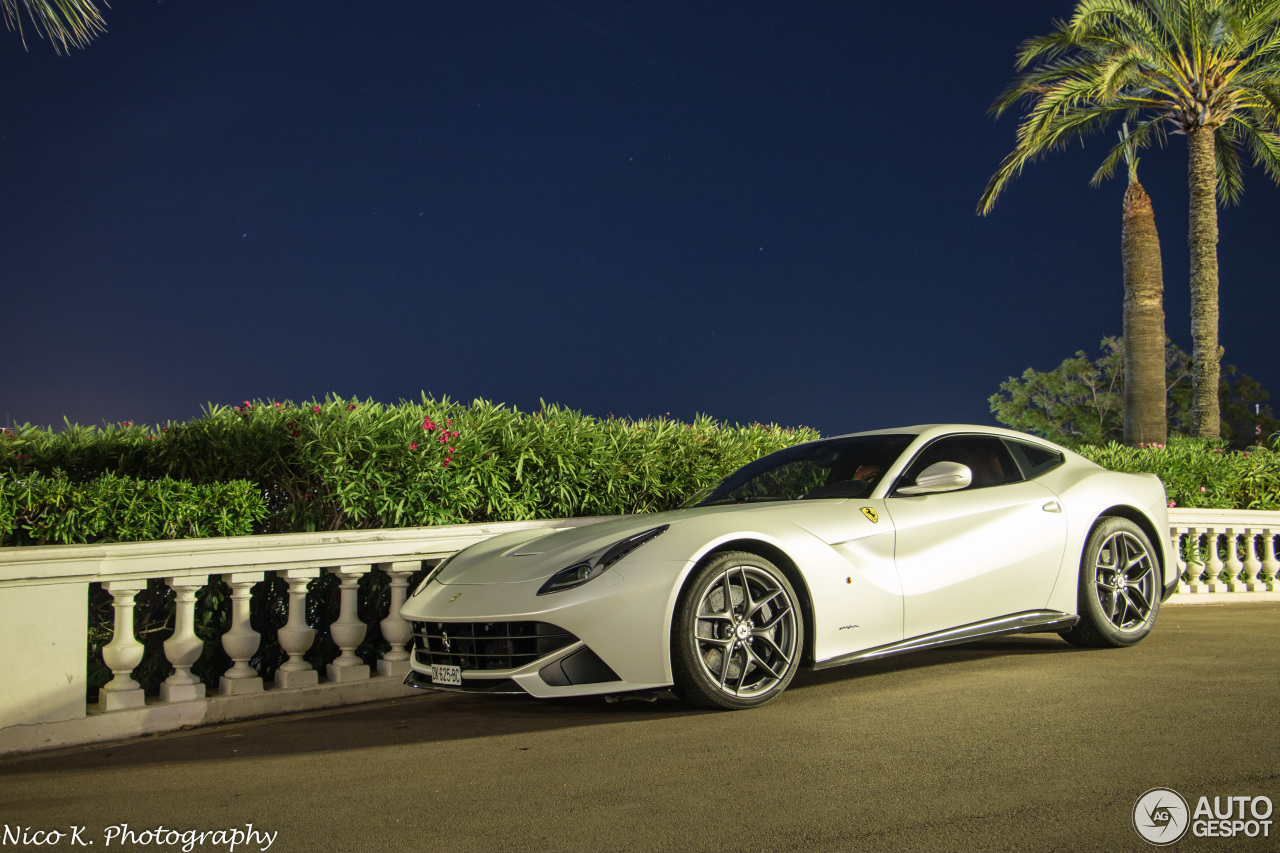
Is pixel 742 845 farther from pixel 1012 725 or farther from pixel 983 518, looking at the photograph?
pixel 983 518

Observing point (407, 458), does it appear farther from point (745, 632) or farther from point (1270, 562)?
point (1270, 562)

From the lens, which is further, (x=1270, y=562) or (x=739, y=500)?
(x=1270, y=562)

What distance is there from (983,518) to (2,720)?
536cm

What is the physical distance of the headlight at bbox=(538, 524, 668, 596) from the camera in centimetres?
448

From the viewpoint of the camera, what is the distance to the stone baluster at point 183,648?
17.0 ft

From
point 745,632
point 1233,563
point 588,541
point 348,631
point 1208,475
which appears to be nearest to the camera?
point 745,632

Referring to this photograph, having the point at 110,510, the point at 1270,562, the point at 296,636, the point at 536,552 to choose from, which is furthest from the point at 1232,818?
the point at 1270,562

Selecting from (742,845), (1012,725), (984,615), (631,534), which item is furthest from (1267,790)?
(631,534)

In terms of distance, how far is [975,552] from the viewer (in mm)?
5531

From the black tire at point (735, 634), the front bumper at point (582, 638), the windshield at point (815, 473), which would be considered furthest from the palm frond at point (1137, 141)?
the front bumper at point (582, 638)

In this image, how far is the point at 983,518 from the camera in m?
A: 5.68

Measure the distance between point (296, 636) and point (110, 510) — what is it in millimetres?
1322

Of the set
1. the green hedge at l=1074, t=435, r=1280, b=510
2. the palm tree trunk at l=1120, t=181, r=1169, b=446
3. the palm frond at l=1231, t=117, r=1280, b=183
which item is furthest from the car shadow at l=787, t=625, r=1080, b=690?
the palm frond at l=1231, t=117, r=1280, b=183

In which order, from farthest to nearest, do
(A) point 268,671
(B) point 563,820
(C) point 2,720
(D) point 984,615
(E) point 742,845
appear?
1. (A) point 268,671
2. (D) point 984,615
3. (C) point 2,720
4. (B) point 563,820
5. (E) point 742,845
